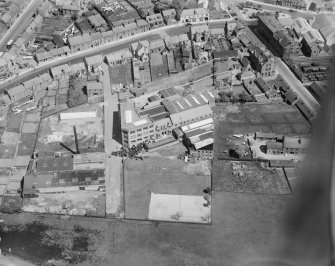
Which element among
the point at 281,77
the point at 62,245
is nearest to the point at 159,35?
the point at 281,77

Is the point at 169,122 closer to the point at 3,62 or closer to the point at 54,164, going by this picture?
the point at 54,164

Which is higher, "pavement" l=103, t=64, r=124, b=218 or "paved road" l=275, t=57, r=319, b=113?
"paved road" l=275, t=57, r=319, b=113

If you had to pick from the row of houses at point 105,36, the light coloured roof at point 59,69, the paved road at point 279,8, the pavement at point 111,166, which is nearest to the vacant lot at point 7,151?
the pavement at point 111,166

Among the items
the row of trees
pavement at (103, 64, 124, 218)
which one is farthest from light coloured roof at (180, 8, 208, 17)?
pavement at (103, 64, 124, 218)

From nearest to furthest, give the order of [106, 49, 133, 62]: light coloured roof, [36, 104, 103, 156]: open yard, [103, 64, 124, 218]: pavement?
[103, 64, 124, 218]: pavement → [36, 104, 103, 156]: open yard → [106, 49, 133, 62]: light coloured roof

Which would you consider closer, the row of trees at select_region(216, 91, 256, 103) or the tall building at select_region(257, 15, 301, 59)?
the row of trees at select_region(216, 91, 256, 103)

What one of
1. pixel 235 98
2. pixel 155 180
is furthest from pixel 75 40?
pixel 155 180

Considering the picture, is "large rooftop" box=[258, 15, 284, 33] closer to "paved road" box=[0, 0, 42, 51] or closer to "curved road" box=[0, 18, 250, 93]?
"curved road" box=[0, 18, 250, 93]

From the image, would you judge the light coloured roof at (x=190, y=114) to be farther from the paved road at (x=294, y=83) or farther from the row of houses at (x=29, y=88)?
the row of houses at (x=29, y=88)
